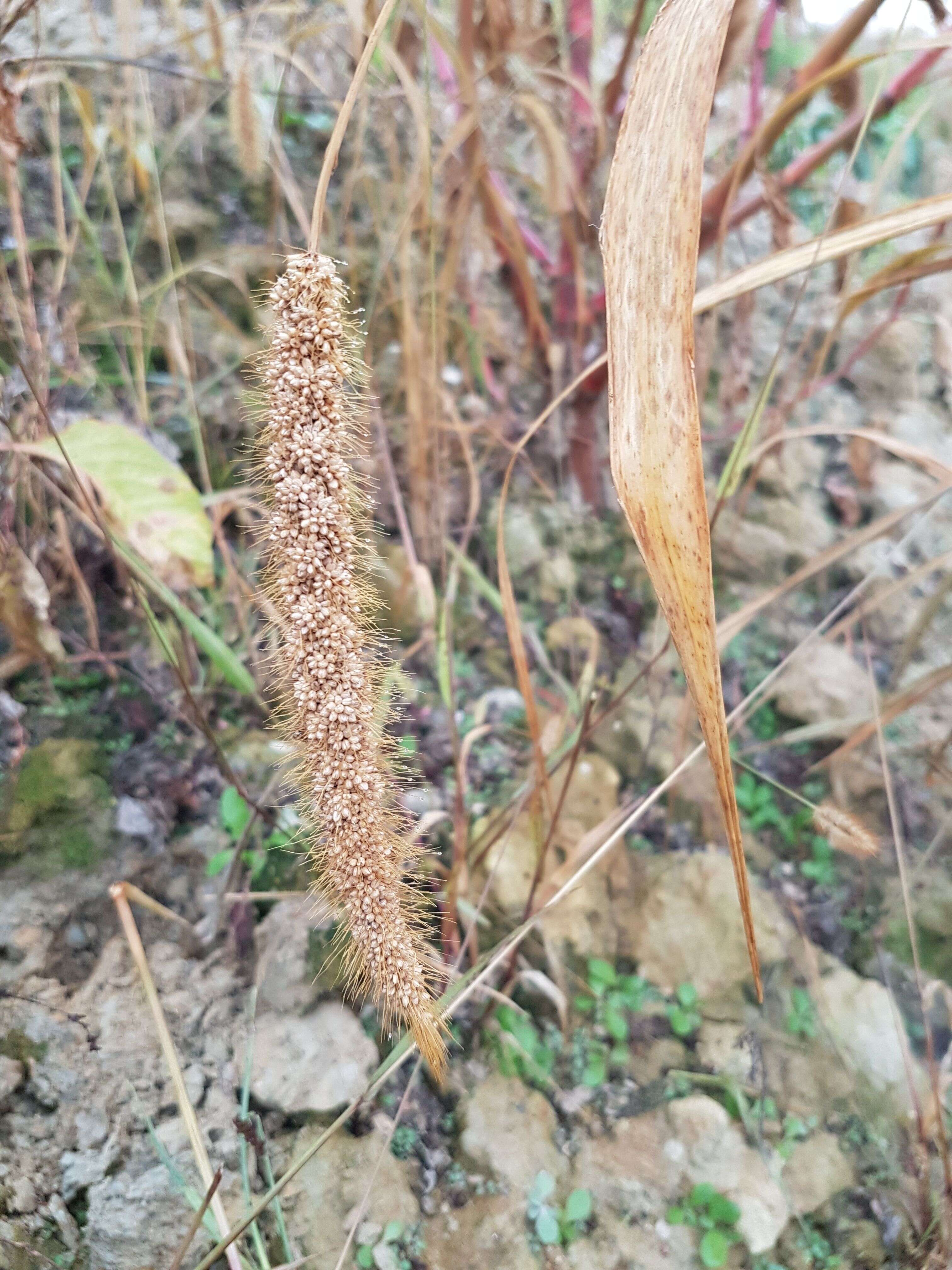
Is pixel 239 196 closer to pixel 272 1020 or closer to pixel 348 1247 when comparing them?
pixel 272 1020

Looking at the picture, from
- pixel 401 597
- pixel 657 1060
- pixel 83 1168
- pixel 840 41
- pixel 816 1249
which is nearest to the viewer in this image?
pixel 83 1168

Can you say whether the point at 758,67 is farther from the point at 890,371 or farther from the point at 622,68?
the point at 890,371

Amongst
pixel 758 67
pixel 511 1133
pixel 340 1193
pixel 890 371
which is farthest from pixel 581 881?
pixel 890 371

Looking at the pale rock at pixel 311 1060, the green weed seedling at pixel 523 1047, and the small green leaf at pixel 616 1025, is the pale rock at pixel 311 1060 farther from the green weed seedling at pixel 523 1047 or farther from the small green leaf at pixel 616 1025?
the small green leaf at pixel 616 1025

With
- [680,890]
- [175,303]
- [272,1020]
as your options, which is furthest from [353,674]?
[175,303]

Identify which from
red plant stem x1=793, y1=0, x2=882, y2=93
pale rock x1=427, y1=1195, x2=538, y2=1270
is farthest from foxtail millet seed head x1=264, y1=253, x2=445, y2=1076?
red plant stem x1=793, y1=0, x2=882, y2=93

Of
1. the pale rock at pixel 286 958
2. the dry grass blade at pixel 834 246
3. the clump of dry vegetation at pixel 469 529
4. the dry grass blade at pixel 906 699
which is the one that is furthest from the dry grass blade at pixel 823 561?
the pale rock at pixel 286 958
